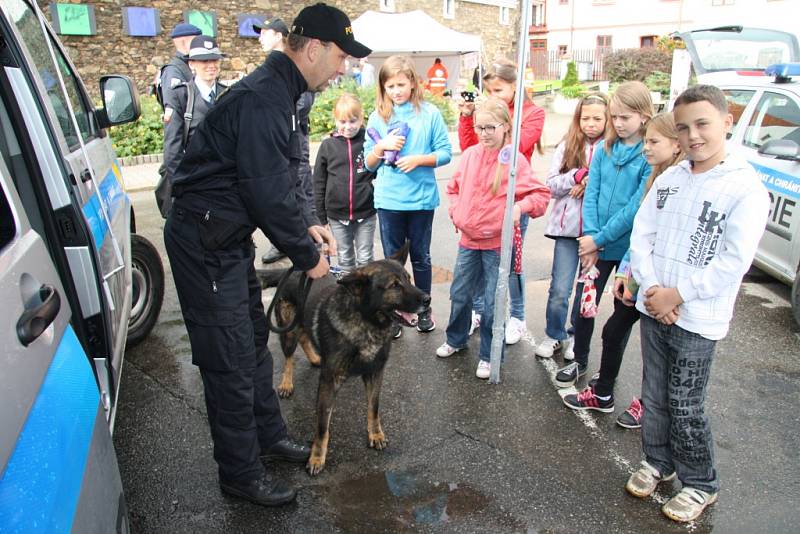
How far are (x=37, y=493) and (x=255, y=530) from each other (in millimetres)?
1692

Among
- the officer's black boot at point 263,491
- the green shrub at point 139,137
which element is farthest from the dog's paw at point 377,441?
the green shrub at point 139,137

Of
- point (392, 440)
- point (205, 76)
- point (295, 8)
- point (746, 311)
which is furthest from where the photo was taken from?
point (295, 8)

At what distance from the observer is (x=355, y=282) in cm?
317

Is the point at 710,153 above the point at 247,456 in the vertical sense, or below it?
above

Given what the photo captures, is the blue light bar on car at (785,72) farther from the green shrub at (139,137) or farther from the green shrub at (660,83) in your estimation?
the green shrub at (660,83)

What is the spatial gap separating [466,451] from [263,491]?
1153 millimetres

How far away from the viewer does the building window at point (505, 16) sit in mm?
32862

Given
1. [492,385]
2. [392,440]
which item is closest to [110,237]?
[392,440]

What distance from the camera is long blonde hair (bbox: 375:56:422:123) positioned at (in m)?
4.41

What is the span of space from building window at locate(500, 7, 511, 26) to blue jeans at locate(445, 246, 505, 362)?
32001 mm

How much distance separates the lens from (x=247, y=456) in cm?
294

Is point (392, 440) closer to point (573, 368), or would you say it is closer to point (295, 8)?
point (573, 368)

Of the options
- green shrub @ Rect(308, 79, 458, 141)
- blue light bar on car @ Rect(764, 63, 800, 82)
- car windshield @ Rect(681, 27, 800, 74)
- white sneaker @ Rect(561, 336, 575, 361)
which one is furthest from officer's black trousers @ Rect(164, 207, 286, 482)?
green shrub @ Rect(308, 79, 458, 141)

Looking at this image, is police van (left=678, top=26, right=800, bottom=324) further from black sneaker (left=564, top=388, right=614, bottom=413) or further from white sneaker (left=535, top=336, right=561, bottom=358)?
black sneaker (left=564, top=388, right=614, bottom=413)
